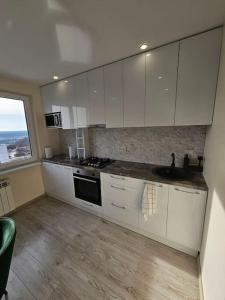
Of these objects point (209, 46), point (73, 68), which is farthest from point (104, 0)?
point (73, 68)

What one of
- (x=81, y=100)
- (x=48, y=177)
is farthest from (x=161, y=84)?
(x=48, y=177)

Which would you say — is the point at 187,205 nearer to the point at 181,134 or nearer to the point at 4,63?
the point at 181,134

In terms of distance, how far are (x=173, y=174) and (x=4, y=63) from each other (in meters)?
2.76

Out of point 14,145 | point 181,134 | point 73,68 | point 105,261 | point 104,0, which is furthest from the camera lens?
point 14,145

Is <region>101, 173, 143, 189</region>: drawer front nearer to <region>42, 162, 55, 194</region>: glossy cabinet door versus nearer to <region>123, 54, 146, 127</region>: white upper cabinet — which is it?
<region>123, 54, 146, 127</region>: white upper cabinet

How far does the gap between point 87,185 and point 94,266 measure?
1092 mm

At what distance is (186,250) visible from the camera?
1656 mm

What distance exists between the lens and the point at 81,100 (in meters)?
2.38

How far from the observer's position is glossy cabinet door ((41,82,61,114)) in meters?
2.68

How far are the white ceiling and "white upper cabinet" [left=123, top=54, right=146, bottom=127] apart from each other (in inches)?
5.1

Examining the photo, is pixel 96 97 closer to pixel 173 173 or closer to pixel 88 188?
pixel 88 188

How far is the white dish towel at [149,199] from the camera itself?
1.67m

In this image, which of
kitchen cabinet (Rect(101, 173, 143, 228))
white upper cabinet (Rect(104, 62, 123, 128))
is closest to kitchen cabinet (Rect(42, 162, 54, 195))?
kitchen cabinet (Rect(101, 173, 143, 228))

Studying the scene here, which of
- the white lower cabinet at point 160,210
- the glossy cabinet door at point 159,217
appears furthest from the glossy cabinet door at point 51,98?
the glossy cabinet door at point 159,217
